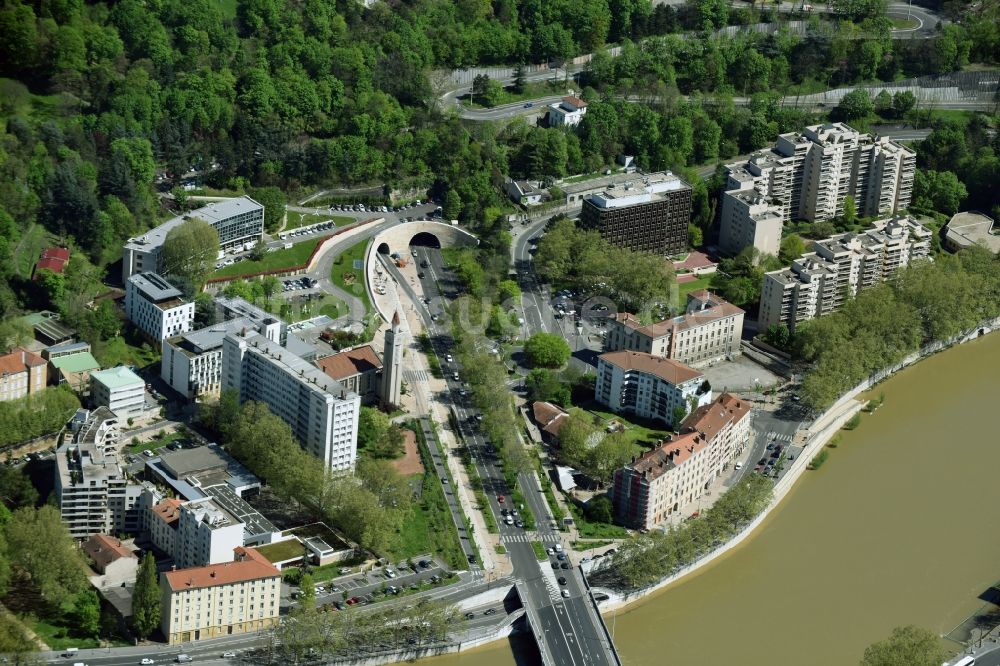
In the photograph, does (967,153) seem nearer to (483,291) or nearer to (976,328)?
(976,328)

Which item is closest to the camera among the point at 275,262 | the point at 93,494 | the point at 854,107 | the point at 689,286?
the point at 93,494

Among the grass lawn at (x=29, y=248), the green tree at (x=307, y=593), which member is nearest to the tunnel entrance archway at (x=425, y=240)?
the grass lawn at (x=29, y=248)

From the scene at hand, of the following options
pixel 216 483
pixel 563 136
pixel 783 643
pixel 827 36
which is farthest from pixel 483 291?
pixel 827 36

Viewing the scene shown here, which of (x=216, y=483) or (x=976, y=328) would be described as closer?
(x=216, y=483)

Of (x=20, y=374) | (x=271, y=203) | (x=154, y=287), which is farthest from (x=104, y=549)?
(x=271, y=203)

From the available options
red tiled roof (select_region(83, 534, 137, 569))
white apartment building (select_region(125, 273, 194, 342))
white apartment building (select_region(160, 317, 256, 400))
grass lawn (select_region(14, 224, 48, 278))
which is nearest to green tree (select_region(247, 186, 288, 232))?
white apartment building (select_region(125, 273, 194, 342))

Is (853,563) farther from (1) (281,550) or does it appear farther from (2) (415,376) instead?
(1) (281,550)

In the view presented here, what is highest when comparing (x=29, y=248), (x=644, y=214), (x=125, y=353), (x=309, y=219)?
(x=644, y=214)
